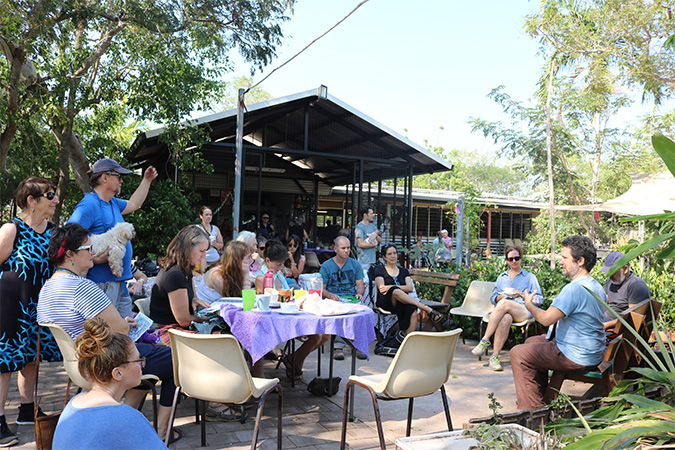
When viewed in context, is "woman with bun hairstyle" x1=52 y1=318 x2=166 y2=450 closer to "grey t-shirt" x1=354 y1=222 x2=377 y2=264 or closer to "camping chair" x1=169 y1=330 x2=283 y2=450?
"camping chair" x1=169 y1=330 x2=283 y2=450

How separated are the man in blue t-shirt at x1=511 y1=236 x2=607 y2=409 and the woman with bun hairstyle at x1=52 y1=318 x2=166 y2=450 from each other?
8.86 ft

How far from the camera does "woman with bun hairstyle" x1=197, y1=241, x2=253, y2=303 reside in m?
4.24

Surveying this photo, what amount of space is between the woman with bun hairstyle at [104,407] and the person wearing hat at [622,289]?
13.2 feet

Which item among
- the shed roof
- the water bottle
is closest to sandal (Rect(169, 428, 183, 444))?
the water bottle

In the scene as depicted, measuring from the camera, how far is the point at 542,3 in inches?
648

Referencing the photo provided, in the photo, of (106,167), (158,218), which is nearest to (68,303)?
(106,167)

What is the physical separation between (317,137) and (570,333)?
385 inches

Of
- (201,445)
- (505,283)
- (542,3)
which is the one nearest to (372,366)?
(505,283)

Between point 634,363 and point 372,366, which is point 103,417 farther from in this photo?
point 372,366

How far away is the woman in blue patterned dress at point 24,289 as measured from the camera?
10.4 feet

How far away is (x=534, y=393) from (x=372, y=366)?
2015 mm

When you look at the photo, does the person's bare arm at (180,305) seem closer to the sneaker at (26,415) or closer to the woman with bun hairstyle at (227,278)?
the woman with bun hairstyle at (227,278)

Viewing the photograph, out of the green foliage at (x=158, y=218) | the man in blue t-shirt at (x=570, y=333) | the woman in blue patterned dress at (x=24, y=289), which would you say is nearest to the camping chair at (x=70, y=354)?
the woman in blue patterned dress at (x=24, y=289)

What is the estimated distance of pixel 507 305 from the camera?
5.33m
